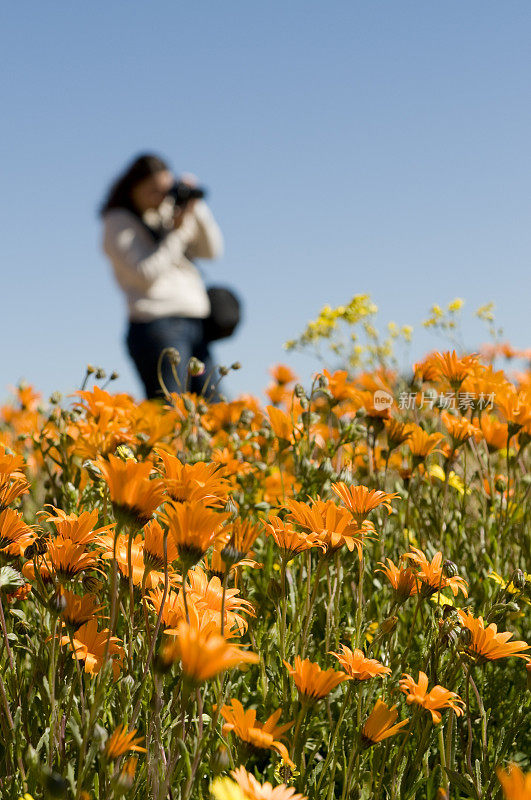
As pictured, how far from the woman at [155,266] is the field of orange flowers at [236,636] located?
8.22ft

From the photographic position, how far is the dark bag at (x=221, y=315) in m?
5.32

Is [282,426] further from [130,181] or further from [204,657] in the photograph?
[130,181]

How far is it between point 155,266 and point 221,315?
0.67 m

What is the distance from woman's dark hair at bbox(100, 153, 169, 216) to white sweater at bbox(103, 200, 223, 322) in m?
0.15

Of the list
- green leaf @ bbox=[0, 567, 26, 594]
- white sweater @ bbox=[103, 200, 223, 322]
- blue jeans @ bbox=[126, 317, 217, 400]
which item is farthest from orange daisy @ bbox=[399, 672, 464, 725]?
white sweater @ bbox=[103, 200, 223, 322]

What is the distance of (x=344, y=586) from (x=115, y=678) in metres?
0.92

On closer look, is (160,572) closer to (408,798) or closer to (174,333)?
(408,798)

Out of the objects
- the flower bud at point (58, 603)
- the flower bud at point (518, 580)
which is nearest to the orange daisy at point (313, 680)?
the flower bud at point (58, 603)

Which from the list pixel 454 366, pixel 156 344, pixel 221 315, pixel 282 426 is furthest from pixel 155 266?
pixel 454 366

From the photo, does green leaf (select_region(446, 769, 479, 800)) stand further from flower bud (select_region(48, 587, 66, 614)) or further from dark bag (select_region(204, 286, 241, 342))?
dark bag (select_region(204, 286, 241, 342))

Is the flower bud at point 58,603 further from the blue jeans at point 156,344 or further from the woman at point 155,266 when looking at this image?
the blue jeans at point 156,344

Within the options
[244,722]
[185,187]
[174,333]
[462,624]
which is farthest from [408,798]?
[185,187]

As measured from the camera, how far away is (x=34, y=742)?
1.41 metres

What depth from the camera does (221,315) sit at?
209 inches
